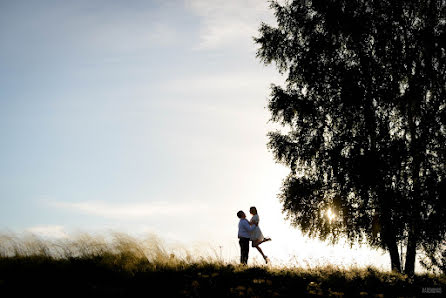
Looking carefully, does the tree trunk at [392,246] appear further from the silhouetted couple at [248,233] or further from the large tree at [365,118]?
the silhouetted couple at [248,233]

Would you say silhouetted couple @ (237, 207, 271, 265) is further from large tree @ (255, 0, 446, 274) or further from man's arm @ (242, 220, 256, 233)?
large tree @ (255, 0, 446, 274)

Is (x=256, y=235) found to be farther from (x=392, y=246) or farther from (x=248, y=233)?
(x=392, y=246)

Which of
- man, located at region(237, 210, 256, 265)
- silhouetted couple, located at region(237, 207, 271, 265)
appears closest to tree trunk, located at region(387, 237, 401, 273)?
silhouetted couple, located at region(237, 207, 271, 265)

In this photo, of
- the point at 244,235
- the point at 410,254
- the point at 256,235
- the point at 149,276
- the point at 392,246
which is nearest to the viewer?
the point at 149,276

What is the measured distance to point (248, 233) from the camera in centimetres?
1388

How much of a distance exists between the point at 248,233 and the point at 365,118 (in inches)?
252

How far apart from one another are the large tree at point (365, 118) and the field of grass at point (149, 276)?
12.6 feet

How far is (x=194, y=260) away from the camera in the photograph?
1052 cm

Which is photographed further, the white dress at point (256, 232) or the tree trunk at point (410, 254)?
the tree trunk at point (410, 254)

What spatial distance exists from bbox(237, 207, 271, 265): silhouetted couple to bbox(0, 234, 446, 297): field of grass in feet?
8.73

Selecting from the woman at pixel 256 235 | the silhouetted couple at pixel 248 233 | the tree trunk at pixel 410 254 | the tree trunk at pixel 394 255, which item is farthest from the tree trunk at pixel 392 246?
the woman at pixel 256 235

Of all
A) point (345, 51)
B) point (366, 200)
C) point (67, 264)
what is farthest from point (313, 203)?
point (67, 264)

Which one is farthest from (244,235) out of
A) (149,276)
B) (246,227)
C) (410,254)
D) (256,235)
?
(410,254)

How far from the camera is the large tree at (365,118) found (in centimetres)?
1527
